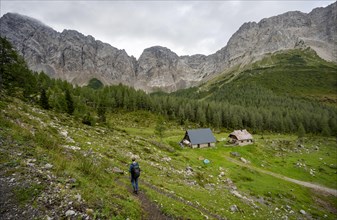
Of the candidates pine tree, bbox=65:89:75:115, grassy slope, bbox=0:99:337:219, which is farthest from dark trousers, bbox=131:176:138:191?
pine tree, bbox=65:89:75:115

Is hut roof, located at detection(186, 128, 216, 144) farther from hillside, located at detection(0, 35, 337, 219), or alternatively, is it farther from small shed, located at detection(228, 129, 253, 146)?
small shed, located at detection(228, 129, 253, 146)

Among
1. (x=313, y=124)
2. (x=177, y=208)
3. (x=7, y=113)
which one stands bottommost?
(x=313, y=124)

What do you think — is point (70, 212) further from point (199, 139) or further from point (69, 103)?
point (199, 139)

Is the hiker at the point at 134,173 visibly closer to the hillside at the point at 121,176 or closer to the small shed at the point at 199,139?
the hillside at the point at 121,176

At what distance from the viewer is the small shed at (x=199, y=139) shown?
68438 millimetres

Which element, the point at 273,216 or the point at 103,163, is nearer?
the point at 103,163

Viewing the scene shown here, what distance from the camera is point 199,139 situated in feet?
228

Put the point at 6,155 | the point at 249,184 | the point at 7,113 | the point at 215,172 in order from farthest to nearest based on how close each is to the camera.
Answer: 1. the point at 215,172
2. the point at 249,184
3. the point at 7,113
4. the point at 6,155

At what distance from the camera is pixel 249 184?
36594 mm

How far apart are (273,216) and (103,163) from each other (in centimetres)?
2143

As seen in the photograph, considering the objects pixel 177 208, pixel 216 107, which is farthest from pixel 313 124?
pixel 177 208

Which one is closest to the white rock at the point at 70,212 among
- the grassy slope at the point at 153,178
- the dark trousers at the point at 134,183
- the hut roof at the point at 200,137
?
the grassy slope at the point at 153,178

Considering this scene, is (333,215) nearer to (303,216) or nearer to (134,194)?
(303,216)

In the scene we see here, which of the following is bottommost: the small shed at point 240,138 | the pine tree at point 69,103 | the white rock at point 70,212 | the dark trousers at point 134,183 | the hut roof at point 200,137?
the small shed at point 240,138
